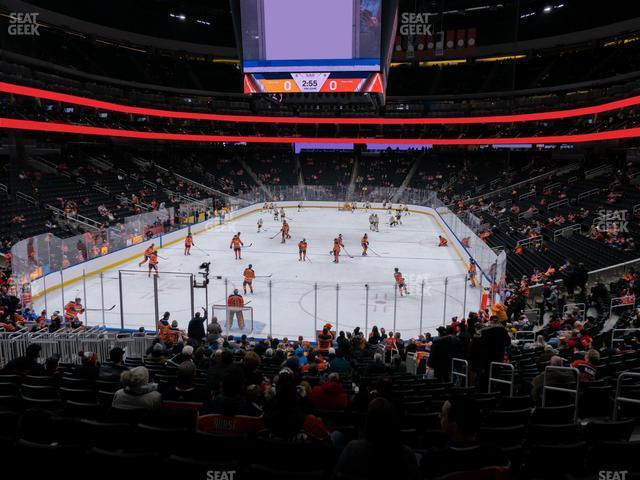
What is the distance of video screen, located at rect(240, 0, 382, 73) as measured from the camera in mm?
17609

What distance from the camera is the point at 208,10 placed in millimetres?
48875

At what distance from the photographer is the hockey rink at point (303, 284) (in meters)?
14.6

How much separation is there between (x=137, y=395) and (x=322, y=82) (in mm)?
16276

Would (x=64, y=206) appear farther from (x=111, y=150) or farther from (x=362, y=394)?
(x=362, y=394)

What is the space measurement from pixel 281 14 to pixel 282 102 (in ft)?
12.2

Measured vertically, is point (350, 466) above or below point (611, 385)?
above

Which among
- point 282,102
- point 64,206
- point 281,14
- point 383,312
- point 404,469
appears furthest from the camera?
point 64,206

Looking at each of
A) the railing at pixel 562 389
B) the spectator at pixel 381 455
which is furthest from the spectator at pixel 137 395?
the railing at pixel 562 389

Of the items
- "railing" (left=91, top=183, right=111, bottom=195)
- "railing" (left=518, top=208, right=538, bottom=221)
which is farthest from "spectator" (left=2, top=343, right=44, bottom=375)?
"railing" (left=518, top=208, right=538, bottom=221)

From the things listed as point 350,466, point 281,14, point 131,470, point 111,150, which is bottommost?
point 131,470

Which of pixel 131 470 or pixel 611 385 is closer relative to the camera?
pixel 131 470

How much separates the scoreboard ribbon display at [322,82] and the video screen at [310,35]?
307mm

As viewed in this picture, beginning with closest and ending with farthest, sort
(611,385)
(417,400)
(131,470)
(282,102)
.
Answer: (131,470) < (417,400) < (611,385) < (282,102)

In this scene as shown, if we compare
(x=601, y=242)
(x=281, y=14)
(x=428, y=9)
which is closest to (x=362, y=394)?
(x=281, y=14)
